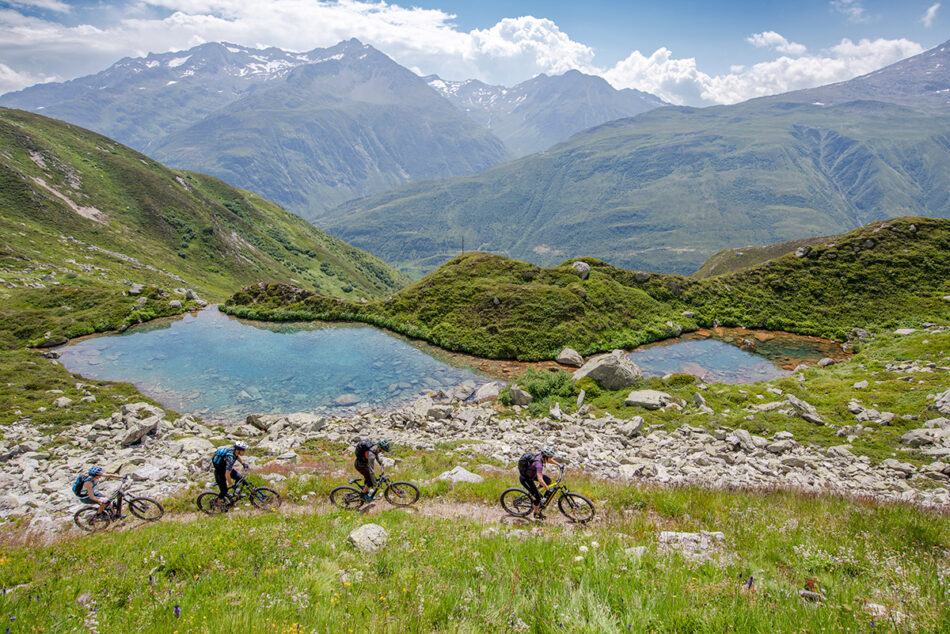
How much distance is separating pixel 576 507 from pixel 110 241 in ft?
304

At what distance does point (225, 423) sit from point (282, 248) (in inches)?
4009

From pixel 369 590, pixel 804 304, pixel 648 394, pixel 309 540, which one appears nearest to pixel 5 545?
pixel 309 540

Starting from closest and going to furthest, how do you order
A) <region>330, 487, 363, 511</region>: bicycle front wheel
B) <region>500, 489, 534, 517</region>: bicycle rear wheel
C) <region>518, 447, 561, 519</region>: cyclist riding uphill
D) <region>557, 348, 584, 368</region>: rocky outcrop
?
<region>518, 447, 561, 519</region>: cyclist riding uphill < <region>500, 489, 534, 517</region>: bicycle rear wheel < <region>330, 487, 363, 511</region>: bicycle front wheel < <region>557, 348, 584, 368</region>: rocky outcrop

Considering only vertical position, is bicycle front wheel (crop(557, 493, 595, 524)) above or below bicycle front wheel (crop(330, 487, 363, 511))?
above

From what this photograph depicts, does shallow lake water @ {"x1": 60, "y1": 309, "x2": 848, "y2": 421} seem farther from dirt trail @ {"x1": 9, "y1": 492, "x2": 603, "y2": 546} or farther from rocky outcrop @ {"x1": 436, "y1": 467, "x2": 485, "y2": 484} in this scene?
dirt trail @ {"x1": 9, "y1": 492, "x2": 603, "y2": 546}

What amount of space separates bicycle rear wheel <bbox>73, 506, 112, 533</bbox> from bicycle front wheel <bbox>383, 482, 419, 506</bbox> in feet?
27.3

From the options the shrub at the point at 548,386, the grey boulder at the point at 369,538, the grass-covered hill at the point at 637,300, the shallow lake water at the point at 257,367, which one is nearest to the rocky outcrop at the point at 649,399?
the shrub at the point at 548,386

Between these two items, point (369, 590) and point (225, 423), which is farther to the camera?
point (225, 423)

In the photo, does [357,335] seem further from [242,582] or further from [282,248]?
[282,248]

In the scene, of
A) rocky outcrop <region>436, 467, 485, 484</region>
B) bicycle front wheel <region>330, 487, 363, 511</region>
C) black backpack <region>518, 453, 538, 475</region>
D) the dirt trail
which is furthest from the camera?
rocky outcrop <region>436, 467, 485, 484</region>

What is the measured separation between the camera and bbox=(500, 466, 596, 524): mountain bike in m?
11.5

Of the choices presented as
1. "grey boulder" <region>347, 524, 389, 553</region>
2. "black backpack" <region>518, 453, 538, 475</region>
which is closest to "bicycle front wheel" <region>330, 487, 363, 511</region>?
"grey boulder" <region>347, 524, 389, 553</region>

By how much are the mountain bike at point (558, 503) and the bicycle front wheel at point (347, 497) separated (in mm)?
4831

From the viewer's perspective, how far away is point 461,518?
1142 centimetres
